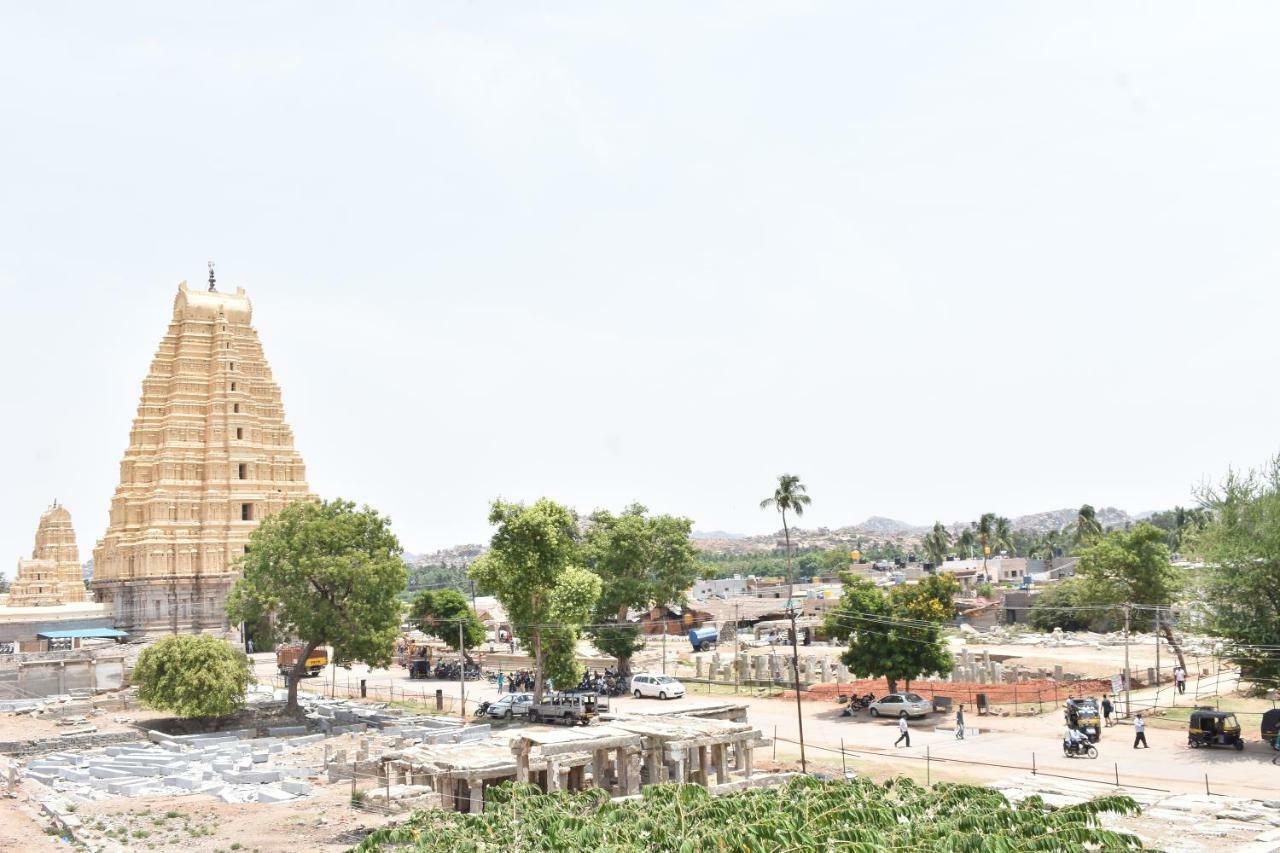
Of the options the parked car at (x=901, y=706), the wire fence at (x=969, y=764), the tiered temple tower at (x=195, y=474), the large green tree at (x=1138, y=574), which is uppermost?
the tiered temple tower at (x=195, y=474)

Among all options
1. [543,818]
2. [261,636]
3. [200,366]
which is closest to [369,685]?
[261,636]

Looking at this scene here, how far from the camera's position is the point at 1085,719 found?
42781 millimetres

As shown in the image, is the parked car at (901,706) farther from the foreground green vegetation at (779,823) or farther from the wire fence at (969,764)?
the foreground green vegetation at (779,823)

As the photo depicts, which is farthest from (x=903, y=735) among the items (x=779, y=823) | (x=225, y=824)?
(x=225, y=824)

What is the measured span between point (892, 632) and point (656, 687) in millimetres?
12584

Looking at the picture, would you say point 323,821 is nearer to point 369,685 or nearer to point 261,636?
point 261,636

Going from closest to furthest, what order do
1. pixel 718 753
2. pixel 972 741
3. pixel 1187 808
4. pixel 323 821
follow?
pixel 1187 808
pixel 323 821
pixel 718 753
pixel 972 741

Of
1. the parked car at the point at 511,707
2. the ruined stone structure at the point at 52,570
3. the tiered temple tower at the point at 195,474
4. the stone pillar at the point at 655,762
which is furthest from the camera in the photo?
the ruined stone structure at the point at 52,570

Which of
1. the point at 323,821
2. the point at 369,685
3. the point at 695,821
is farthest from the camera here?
the point at 369,685

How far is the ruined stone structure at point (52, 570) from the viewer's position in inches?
3430

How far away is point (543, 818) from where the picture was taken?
25000 millimetres

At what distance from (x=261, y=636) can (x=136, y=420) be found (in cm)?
3792

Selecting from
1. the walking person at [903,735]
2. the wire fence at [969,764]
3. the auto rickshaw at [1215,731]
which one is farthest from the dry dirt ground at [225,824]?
the auto rickshaw at [1215,731]

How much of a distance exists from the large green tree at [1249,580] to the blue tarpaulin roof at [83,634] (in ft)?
230
